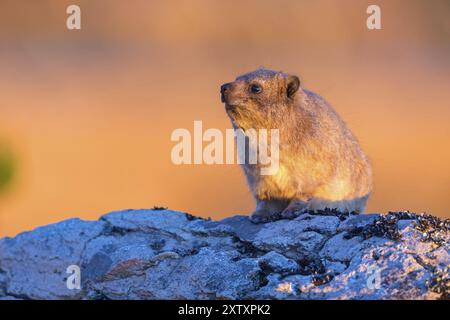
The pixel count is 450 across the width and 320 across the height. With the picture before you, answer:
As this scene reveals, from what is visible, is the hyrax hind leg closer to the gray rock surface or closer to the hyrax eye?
the gray rock surface

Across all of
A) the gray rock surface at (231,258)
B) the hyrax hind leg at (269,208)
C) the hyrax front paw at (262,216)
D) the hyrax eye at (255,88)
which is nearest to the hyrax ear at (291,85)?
the hyrax eye at (255,88)

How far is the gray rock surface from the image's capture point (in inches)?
279

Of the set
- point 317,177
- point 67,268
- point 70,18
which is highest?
point 70,18

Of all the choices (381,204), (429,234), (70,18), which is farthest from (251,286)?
(70,18)

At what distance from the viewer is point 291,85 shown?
9.34m

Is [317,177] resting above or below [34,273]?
above

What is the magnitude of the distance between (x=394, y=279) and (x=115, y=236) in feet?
10.3

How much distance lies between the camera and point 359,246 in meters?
7.60

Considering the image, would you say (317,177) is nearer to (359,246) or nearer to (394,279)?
(359,246)

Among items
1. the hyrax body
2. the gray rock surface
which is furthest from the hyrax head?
the gray rock surface

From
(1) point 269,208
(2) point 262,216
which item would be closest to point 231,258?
(2) point 262,216

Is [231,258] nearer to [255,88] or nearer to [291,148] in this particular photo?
[291,148]

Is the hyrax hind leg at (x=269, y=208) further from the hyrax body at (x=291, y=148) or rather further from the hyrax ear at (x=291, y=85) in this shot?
the hyrax ear at (x=291, y=85)
